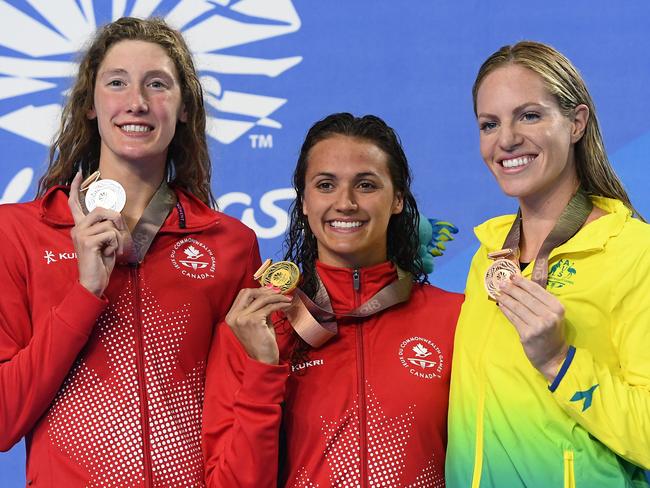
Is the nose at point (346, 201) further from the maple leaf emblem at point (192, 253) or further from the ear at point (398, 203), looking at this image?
the maple leaf emblem at point (192, 253)

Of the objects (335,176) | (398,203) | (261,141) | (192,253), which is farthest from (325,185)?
(261,141)

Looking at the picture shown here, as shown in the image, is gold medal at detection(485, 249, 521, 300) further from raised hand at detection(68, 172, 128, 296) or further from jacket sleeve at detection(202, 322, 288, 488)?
raised hand at detection(68, 172, 128, 296)

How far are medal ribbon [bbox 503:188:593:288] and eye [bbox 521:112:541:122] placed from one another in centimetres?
19

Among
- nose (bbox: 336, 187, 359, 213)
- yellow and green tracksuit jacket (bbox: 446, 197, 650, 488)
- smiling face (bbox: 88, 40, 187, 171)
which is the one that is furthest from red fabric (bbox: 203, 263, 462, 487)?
smiling face (bbox: 88, 40, 187, 171)

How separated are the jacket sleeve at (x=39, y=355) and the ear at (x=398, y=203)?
2.51ft

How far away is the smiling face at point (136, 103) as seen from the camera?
95.2 inches

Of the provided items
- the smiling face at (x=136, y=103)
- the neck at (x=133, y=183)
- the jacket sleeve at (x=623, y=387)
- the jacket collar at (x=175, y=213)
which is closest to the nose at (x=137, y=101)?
the smiling face at (x=136, y=103)

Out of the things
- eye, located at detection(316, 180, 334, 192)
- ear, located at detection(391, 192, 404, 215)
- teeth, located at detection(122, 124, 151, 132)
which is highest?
teeth, located at detection(122, 124, 151, 132)

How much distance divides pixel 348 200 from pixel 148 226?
46cm

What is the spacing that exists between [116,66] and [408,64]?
1.56 meters

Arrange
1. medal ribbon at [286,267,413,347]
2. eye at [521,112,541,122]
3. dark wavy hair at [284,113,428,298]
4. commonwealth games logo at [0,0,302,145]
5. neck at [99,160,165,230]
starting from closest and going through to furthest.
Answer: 1. eye at [521,112,541,122]
2. medal ribbon at [286,267,413,347]
3. neck at [99,160,165,230]
4. dark wavy hair at [284,113,428,298]
5. commonwealth games logo at [0,0,302,145]

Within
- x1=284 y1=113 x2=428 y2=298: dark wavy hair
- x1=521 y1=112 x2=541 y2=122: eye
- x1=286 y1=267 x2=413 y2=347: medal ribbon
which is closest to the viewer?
x1=521 y1=112 x2=541 y2=122: eye

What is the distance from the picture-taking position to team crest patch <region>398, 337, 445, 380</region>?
2.39 metres

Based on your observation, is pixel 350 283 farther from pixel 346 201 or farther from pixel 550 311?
pixel 550 311
